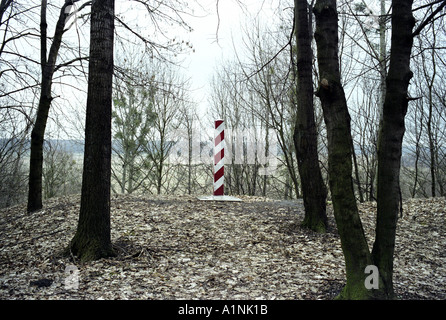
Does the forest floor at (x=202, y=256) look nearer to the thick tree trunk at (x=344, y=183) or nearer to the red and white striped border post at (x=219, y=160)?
the thick tree trunk at (x=344, y=183)

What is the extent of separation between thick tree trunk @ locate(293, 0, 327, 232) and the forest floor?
40 centimetres

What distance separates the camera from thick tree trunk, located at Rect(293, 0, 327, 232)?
259 inches

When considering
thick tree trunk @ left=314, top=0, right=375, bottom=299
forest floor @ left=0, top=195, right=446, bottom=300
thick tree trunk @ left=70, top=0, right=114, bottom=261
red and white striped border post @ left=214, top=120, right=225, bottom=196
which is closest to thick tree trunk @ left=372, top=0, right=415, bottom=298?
thick tree trunk @ left=314, top=0, right=375, bottom=299

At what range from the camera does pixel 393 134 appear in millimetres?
3463

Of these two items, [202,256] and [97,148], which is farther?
[202,256]

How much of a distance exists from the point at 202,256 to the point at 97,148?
2281mm

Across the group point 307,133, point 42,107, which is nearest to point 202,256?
point 307,133

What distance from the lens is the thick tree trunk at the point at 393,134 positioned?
3.46 meters

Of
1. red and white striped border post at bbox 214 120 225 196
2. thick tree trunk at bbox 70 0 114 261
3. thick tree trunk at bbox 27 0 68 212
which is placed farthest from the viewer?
red and white striped border post at bbox 214 120 225 196

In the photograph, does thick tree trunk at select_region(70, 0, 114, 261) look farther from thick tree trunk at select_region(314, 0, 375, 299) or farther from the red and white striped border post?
the red and white striped border post

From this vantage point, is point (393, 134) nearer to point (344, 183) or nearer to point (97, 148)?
point (344, 183)

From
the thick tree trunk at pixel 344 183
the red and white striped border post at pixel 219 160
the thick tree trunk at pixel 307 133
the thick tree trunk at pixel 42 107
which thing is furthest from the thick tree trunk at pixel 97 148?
the red and white striped border post at pixel 219 160

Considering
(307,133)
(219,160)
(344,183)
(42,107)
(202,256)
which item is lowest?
(202,256)

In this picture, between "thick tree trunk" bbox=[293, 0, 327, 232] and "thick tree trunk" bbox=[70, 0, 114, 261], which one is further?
"thick tree trunk" bbox=[293, 0, 327, 232]
